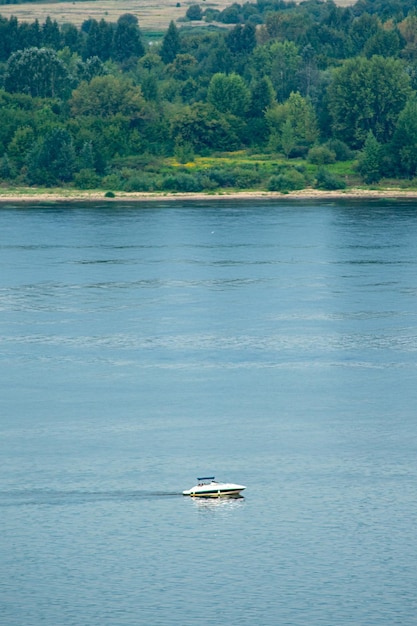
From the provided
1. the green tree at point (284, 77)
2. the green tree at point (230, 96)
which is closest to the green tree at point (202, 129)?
the green tree at point (230, 96)

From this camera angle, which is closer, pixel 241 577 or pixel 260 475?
pixel 241 577

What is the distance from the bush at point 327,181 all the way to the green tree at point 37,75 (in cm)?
4340

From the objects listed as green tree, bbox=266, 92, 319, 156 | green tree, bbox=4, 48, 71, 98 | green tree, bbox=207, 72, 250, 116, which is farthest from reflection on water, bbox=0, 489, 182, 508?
green tree, bbox=4, 48, 71, 98

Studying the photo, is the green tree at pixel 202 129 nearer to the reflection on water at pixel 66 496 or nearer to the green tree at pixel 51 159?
the green tree at pixel 51 159

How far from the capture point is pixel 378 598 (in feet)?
153

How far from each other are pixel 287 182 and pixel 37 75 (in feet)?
149

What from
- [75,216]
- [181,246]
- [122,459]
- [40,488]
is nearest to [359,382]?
[122,459]

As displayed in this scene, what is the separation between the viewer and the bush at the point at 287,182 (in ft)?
509

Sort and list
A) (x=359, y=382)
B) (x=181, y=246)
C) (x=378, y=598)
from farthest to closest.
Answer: (x=181, y=246)
(x=359, y=382)
(x=378, y=598)

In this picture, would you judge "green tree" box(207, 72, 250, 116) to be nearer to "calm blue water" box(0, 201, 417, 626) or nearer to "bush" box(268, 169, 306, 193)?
"bush" box(268, 169, 306, 193)

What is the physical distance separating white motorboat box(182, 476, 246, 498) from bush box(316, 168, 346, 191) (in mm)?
104043

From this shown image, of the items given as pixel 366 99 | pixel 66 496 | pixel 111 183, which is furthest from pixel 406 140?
pixel 66 496

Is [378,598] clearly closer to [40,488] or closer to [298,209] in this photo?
[40,488]

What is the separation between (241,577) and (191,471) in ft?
31.1
